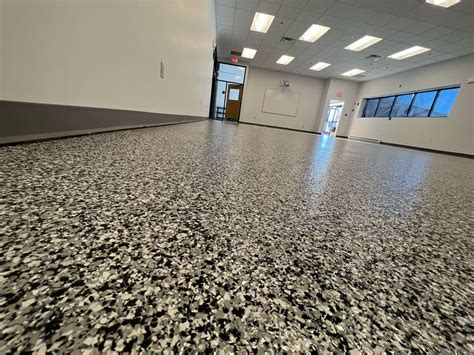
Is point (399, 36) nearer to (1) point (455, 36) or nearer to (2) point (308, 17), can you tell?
(1) point (455, 36)

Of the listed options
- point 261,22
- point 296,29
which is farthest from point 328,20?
point 261,22

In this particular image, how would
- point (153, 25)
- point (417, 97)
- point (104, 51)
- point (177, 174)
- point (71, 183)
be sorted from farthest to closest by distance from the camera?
point (417, 97) → point (153, 25) → point (104, 51) → point (177, 174) → point (71, 183)

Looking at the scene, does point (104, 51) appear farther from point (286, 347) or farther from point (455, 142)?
point (455, 142)

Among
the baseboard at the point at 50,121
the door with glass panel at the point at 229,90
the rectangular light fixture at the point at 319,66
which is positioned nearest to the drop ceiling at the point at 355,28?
the rectangular light fixture at the point at 319,66

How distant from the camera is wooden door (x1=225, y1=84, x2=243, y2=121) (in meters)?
11.9

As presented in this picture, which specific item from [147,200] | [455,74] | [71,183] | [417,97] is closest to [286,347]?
[147,200]

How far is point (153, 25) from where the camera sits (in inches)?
64.7

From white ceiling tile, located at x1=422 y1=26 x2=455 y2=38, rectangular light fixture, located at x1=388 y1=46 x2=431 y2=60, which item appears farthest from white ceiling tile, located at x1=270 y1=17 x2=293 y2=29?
rectangular light fixture, located at x1=388 y1=46 x2=431 y2=60

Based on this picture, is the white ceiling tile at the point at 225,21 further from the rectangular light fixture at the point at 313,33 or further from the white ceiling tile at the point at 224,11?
the rectangular light fixture at the point at 313,33

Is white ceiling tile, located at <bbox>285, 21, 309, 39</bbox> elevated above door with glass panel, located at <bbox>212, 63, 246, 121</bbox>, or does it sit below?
above

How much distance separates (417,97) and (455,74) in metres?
1.50

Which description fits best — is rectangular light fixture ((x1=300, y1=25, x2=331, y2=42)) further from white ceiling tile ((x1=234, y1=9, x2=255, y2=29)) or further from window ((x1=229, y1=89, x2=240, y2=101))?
window ((x1=229, y1=89, x2=240, y2=101))

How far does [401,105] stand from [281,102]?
17.9 ft

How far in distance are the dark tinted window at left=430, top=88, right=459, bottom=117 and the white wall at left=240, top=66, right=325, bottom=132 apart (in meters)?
5.11
